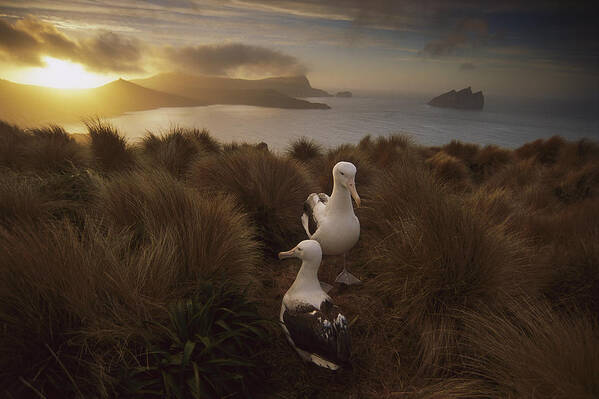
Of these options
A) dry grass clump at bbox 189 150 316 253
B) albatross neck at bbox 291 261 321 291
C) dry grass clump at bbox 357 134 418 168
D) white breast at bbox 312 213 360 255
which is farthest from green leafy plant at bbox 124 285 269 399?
dry grass clump at bbox 357 134 418 168

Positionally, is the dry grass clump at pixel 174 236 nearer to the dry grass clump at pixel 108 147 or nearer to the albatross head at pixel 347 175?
the albatross head at pixel 347 175

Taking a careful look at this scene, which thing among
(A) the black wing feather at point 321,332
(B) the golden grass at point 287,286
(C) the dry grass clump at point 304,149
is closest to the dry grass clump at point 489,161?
(C) the dry grass clump at point 304,149

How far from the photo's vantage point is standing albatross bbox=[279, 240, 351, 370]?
6.99 feet

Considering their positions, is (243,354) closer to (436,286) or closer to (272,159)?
(436,286)

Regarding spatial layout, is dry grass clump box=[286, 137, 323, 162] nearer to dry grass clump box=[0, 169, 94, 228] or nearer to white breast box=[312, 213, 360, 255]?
dry grass clump box=[0, 169, 94, 228]

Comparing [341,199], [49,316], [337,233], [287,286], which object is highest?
[341,199]

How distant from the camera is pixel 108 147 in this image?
7.07 metres

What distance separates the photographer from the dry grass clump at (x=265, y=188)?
4520 millimetres

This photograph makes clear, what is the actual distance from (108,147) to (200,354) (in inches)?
270

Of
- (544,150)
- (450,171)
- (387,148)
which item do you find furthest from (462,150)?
(450,171)

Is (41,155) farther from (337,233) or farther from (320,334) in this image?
(320,334)

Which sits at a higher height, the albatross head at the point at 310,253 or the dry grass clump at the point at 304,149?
the dry grass clump at the point at 304,149

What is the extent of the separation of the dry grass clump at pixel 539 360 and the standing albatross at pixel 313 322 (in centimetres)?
99

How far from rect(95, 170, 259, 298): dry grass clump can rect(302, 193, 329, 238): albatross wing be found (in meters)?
0.78
